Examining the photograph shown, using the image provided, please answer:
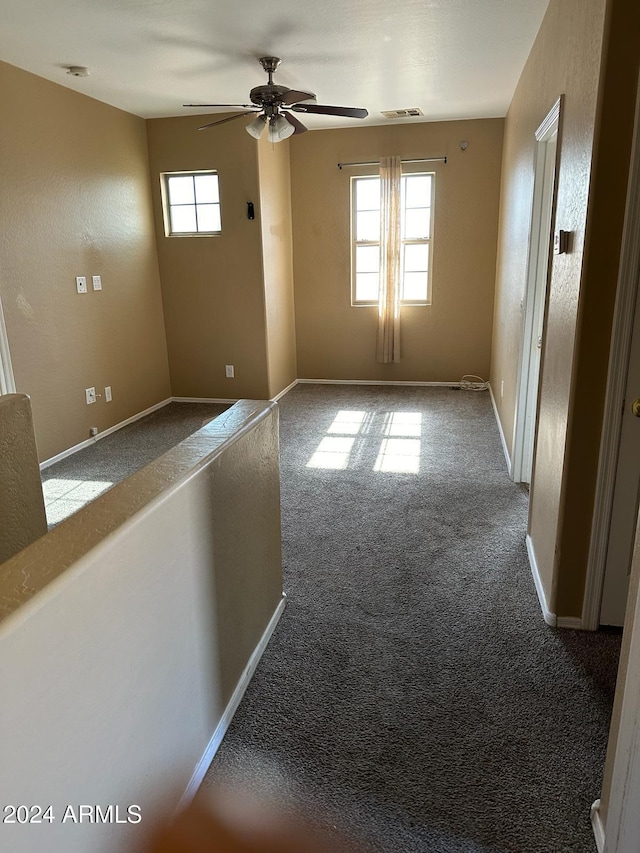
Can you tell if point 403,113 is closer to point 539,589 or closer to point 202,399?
point 202,399

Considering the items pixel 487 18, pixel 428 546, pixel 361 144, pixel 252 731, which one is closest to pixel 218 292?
pixel 361 144

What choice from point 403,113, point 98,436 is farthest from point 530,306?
point 98,436

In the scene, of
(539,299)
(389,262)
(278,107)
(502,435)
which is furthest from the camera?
(389,262)

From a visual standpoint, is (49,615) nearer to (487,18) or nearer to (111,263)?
(487,18)

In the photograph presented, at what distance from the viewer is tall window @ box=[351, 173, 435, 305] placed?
5.88m

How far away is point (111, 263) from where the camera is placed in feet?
15.6

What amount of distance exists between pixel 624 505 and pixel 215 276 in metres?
4.37

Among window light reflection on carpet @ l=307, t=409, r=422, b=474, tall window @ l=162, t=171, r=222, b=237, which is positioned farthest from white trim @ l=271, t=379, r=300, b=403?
tall window @ l=162, t=171, r=222, b=237

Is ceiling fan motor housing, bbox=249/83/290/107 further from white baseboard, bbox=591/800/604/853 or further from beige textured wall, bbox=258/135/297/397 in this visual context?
white baseboard, bbox=591/800/604/853

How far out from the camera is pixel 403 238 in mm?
5992

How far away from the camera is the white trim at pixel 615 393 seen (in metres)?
1.74

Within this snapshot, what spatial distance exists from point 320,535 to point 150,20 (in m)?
2.87

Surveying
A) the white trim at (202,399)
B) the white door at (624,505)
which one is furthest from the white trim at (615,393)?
the white trim at (202,399)

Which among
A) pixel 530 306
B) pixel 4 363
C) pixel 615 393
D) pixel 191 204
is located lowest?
pixel 4 363
